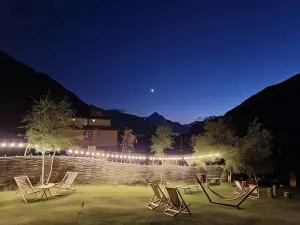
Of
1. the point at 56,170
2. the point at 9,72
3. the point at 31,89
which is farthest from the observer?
the point at 9,72

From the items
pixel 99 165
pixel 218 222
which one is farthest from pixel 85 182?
pixel 218 222

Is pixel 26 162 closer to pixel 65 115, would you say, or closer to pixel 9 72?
pixel 65 115

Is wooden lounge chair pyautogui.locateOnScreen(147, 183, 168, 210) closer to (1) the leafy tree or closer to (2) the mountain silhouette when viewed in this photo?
(1) the leafy tree

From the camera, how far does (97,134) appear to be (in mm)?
34031

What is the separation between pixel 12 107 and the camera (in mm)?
62719

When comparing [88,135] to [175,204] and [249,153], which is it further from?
[175,204]

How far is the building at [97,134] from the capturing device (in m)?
33.0

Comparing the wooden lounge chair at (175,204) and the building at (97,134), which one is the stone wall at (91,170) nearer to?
the wooden lounge chair at (175,204)

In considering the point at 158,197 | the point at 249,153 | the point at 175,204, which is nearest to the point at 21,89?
the point at 249,153

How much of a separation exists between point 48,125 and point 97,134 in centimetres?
2249

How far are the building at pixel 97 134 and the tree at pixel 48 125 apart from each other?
20.2 meters

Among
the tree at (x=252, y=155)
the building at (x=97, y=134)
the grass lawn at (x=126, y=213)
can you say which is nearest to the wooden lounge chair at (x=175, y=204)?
the grass lawn at (x=126, y=213)

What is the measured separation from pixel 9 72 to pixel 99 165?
81.7m

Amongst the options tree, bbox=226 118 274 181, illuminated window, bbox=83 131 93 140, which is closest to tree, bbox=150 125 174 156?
illuminated window, bbox=83 131 93 140
